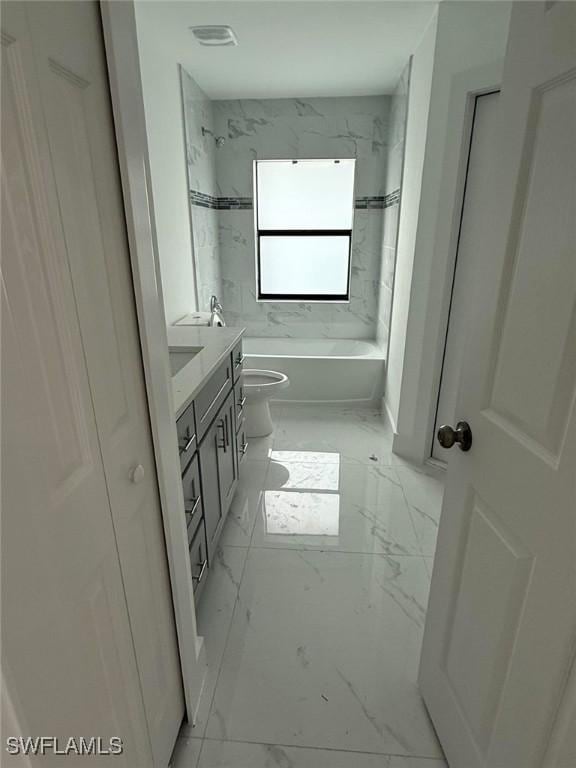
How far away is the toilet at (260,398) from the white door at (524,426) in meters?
2.00

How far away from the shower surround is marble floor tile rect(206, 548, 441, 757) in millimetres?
2744

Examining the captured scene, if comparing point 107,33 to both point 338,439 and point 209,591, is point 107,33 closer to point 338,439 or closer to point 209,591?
point 209,591

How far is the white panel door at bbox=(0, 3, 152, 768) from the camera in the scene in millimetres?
546

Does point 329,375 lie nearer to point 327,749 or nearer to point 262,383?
point 262,383

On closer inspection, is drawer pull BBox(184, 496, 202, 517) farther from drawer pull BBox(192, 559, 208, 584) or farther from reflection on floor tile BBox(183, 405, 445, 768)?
reflection on floor tile BBox(183, 405, 445, 768)

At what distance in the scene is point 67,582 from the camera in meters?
0.68

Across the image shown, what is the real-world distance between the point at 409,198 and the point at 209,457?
212 cm

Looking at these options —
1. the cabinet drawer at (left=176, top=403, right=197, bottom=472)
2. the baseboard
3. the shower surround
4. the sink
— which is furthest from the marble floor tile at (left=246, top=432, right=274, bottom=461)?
the shower surround

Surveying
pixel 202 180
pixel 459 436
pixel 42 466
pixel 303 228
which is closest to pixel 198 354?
pixel 459 436

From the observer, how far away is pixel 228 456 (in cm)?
221

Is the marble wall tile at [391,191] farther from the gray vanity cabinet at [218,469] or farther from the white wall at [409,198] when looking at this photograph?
the gray vanity cabinet at [218,469]

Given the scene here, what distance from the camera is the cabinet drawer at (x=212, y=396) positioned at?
1.68 m

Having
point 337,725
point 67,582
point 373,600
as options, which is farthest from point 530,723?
point 373,600

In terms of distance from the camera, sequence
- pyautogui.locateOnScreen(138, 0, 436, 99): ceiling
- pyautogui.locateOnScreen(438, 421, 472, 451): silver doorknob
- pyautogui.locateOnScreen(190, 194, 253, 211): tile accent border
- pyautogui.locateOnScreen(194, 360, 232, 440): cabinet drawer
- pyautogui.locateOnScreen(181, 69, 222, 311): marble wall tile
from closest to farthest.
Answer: pyautogui.locateOnScreen(438, 421, 472, 451): silver doorknob, pyautogui.locateOnScreen(194, 360, 232, 440): cabinet drawer, pyautogui.locateOnScreen(138, 0, 436, 99): ceiling, pyautogui.locateOnScreen(181, 69, 222, 311): marble wall tile, pyautogui.locateOnScreen(190, 194, 253, 211): tile accent border
